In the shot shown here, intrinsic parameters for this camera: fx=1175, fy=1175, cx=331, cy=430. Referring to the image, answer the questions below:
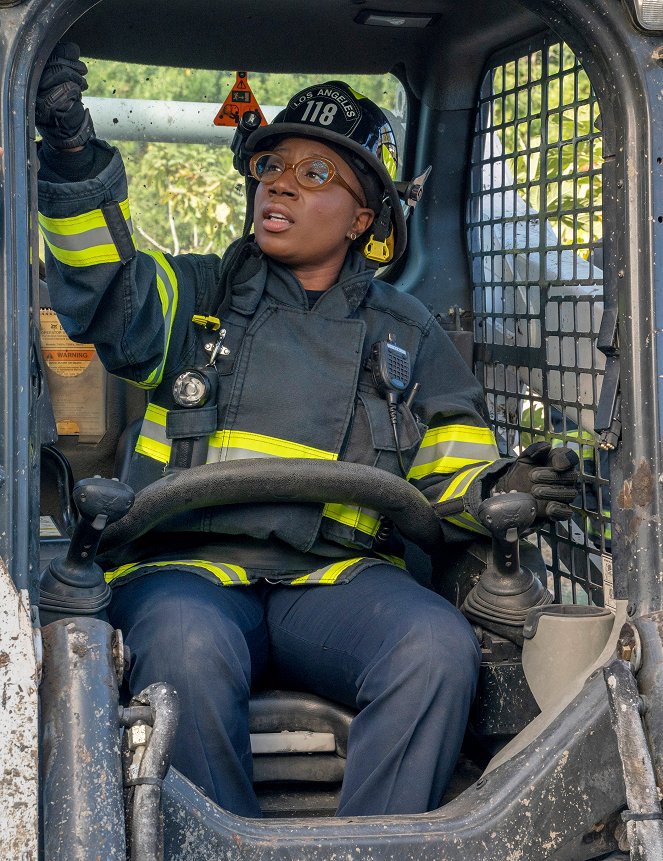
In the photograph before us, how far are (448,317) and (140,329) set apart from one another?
100 centimetres

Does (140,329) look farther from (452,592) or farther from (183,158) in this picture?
(183,158)

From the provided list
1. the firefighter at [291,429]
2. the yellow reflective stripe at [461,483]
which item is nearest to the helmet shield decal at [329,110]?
the firefighter at [291,429]

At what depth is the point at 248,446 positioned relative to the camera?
7.97ft

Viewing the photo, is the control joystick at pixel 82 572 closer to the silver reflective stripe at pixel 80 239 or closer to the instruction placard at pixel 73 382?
the silver reflective stripe at pixel 80 239

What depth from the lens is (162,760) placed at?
151 centimetres

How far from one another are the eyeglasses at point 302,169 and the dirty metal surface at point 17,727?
54.5 inches

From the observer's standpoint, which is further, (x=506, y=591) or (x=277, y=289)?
(x=277, y=289)

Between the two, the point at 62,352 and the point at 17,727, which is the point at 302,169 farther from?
the point at 17,727

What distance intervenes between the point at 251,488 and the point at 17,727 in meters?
0.79

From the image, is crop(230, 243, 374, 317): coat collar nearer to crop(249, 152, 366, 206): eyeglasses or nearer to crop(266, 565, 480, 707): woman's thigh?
crop(249, 152, 366, 206): eyeglasses

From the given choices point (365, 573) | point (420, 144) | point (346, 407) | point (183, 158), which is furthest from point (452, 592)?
point (183, 158)

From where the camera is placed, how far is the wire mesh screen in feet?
8.17

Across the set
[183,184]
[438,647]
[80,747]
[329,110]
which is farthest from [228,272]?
[183,184]

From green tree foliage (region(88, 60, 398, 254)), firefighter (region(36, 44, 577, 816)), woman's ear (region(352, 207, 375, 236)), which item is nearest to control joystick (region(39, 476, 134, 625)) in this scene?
firefighter (region(36, 44, 577, 816))
